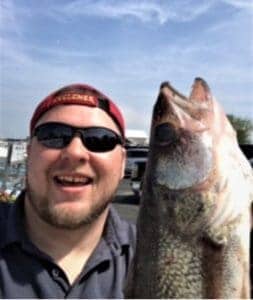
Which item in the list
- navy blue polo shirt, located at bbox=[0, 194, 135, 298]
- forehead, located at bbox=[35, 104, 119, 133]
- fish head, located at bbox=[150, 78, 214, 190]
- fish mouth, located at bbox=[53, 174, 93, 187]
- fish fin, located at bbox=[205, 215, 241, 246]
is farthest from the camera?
forehead, located at bbox=[35, 104, 119, 133]

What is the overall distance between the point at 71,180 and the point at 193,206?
1.02 metres

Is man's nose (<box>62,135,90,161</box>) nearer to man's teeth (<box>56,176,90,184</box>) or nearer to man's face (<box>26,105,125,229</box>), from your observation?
man's face (<box>26,105,125,229</box>)

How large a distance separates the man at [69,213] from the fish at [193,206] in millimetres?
750

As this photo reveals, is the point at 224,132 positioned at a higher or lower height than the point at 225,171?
higher

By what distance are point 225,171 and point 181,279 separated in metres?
0.47

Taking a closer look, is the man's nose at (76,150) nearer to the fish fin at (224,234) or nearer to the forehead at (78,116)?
the forehead at (78,116)

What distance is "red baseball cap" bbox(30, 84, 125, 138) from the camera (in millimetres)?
3422

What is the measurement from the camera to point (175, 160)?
247 centimetres

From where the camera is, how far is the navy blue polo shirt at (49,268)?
3066 mm

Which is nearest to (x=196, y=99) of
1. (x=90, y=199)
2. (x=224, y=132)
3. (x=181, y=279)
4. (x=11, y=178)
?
(x=224, y=132)

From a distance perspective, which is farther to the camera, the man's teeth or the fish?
the man's teeth

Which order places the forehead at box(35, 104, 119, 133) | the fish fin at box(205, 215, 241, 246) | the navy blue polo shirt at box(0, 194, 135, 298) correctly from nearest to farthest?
1. the fish fin at box(205, 215, 241, 246)
2. the navy blue polo shirt at box(0, 194, 135, 298)
3. the forehead at box(35, 104, 119, 133)

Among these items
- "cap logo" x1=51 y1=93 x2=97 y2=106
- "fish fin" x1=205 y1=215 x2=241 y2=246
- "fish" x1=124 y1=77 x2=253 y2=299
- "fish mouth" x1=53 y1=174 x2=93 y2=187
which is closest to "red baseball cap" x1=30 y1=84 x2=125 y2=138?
"cap logo" x1=51 y1=93 x2=97 y2=106

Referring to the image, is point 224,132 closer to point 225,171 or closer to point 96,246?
point 225,171
